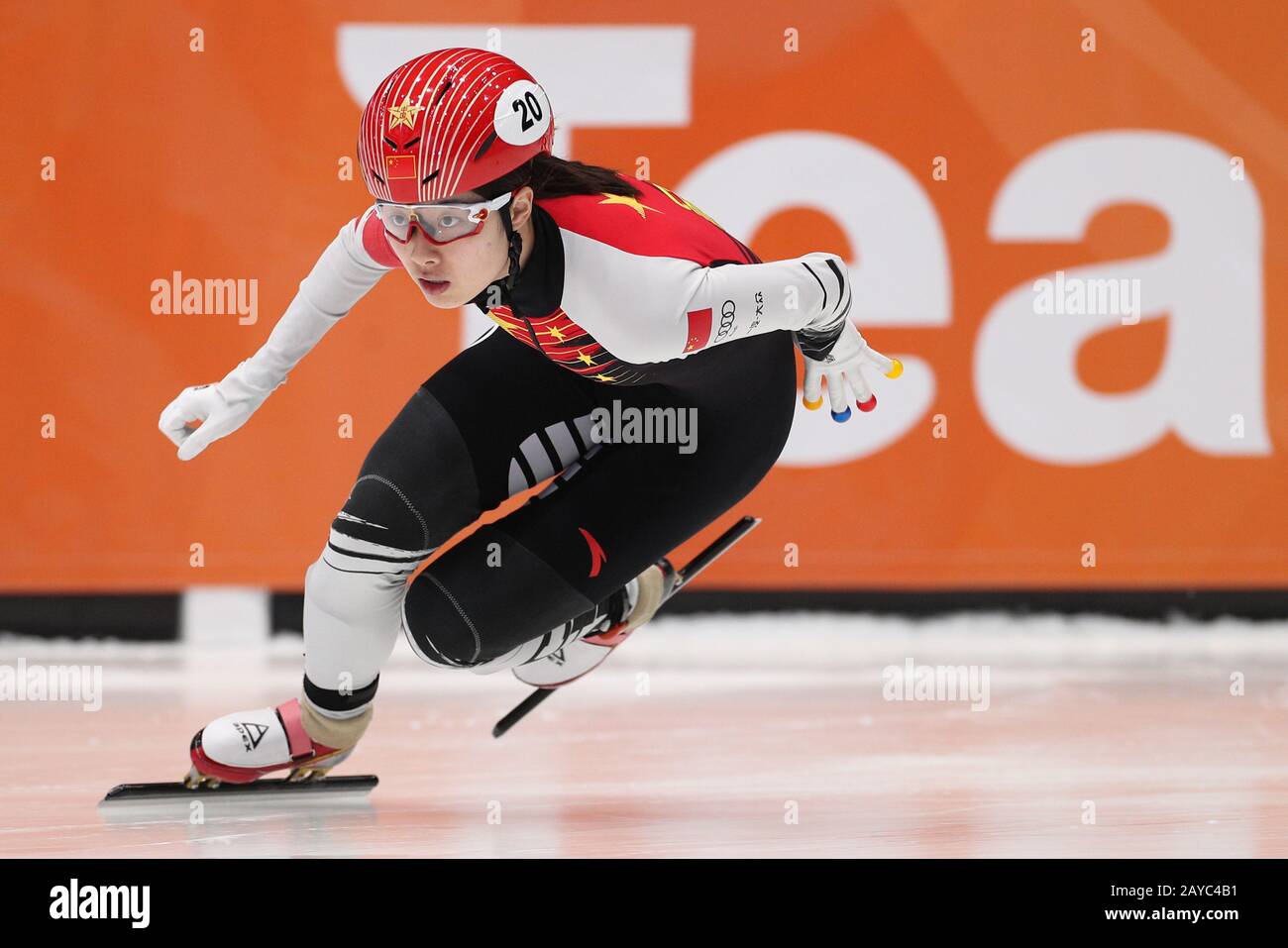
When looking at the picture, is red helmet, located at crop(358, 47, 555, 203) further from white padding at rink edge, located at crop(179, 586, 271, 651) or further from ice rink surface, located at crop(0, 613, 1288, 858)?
white padding at rink edge, located at crop(179, 586, 271, 651)

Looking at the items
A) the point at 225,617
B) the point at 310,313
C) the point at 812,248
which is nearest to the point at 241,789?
the point at 310,313

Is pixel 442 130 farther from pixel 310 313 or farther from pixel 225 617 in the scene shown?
pixel 225 617

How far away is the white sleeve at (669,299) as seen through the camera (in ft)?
8.23

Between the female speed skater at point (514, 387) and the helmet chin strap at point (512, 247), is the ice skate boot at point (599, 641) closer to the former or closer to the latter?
the female speed skater at point (514, 387)

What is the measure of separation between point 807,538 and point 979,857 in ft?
9.63

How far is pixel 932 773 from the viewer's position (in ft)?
11.0

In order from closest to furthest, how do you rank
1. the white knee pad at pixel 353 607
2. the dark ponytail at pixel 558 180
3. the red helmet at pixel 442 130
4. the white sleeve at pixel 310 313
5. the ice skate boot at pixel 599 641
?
→ 1. the red helmet at pixel 442 130
2. the dark ponytail at pixel 558 180
3. the white knee pad at pixel 353 607
4. the white sleeve at pixel 310 313
5. the ice skate boot at pixel 599 641

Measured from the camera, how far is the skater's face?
2488mm

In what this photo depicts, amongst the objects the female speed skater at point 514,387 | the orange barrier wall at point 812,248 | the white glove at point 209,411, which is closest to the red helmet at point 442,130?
the female speed skater at point 514,387

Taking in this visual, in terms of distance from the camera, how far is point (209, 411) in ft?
9.53

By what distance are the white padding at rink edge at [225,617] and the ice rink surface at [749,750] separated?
79 millimetres

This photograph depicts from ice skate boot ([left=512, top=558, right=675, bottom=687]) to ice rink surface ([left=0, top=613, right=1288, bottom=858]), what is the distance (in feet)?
0.77

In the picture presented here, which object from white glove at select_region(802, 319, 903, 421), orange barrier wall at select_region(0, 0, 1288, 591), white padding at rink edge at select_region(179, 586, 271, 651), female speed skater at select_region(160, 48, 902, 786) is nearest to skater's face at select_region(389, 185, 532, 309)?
female speed skater at select_region(160, 48, 902, 786)

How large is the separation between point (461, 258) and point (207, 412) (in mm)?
724
